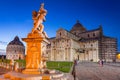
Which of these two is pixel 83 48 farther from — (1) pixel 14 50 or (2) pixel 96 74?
(2) pixel 96 74

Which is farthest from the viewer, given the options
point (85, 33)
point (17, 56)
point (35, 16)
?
point (17, 56)

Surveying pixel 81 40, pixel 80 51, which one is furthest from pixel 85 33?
pixel 80 51

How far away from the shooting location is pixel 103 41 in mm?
78250

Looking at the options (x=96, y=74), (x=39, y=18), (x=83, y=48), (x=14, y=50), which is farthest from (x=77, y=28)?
(x=39, y=18)

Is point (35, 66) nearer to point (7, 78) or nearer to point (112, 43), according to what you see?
point (7, 78)

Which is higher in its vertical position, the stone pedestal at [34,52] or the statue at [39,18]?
the statue at [39,18]

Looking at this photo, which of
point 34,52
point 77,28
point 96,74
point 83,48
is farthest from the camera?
point 77,28

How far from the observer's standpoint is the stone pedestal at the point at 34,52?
27.9 feet

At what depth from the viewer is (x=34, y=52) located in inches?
340

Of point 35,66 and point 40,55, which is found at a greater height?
point 40,55

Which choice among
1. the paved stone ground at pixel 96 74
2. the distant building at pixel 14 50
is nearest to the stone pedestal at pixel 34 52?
the paved stone ground at pixel 96 74

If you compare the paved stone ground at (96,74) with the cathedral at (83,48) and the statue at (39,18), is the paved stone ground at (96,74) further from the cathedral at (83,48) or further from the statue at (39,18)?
the cathedral at (83,48)

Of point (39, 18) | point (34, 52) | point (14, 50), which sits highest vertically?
point (39, 18)

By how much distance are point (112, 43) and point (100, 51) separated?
6060 mm
